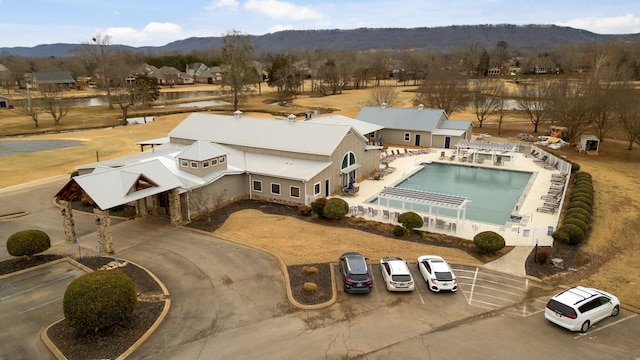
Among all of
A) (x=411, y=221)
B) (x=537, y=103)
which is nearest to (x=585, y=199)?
(x=411, y=221)

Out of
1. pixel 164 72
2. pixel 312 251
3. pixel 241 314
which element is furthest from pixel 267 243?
pixel 164 72

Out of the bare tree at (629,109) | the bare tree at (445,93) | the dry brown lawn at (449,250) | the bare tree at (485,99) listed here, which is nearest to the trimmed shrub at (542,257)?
the dry brown lawn at (449,250)

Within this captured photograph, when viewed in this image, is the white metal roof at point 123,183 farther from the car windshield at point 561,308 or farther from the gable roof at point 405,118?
the gable roof at point 405,118

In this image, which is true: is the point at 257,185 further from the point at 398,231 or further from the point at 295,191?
the point at 398,231

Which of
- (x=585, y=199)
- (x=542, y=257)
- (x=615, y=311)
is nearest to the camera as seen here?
(x=615, y=311)

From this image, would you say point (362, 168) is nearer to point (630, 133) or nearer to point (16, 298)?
point (16, 298)

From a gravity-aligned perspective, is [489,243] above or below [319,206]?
below
